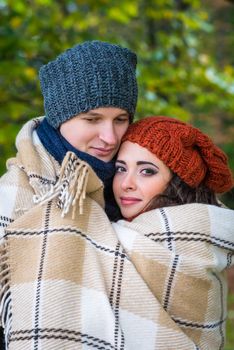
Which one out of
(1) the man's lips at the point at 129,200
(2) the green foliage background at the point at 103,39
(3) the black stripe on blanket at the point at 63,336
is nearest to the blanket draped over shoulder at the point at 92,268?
(3) the black stripe on blanket at the point at 63,336

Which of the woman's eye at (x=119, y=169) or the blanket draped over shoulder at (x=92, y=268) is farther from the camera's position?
the woman's eye at (x=119, y=169)

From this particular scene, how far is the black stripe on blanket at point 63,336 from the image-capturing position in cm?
224

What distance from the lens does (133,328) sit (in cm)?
231

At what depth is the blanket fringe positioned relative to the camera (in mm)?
2316

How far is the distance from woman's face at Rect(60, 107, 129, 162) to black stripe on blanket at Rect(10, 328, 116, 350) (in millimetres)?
674

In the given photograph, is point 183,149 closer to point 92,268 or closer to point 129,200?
point 129,200

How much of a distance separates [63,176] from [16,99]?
2328mm

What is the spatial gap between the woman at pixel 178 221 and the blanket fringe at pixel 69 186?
22 cm

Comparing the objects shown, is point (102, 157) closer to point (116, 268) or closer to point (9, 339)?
point (116, 268)

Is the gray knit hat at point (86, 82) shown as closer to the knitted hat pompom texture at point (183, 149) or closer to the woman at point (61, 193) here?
the woman at point (61, 193)

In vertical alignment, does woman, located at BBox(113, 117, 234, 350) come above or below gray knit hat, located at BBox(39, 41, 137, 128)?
below

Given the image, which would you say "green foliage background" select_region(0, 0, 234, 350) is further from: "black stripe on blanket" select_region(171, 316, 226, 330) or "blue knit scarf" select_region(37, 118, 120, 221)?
"black stripe on blanket" select_region(171, 316, 226, 330)

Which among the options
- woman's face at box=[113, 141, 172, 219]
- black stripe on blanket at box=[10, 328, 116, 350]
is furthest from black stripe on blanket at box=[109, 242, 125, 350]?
woman's face at box=[113, 141, 172, 219]

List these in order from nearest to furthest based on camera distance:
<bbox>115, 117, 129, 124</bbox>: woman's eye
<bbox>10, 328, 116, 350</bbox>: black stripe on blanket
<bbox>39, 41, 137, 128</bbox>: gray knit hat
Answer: <bbox>10, 328, 116, 350</bbox>: black stripe on blanket < <bbox>39, 41, 137, 128</bbox>: gray knit hat < <bbox>115, 117, 129, 124</bbox>: woman's eye
